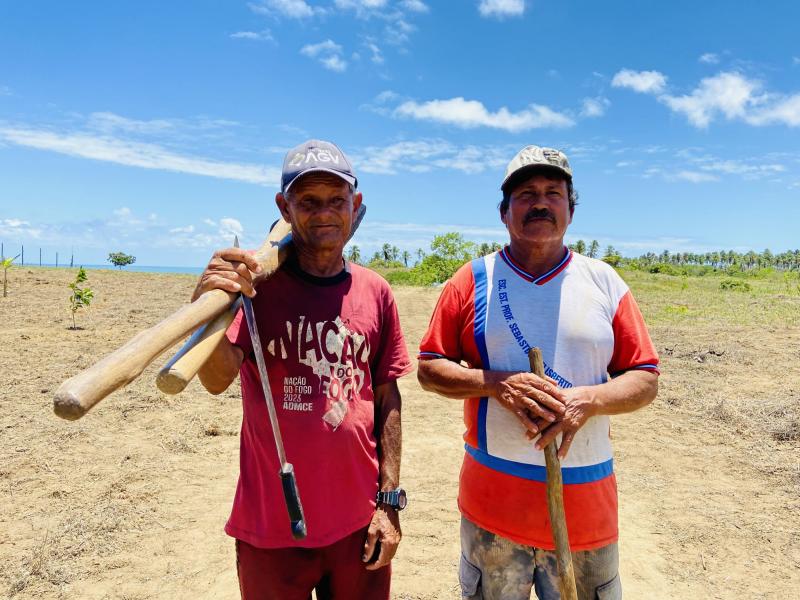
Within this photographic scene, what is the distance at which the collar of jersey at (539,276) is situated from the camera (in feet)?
6.68

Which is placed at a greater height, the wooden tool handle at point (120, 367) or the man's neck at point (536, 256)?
the man's neck at point (536, 256)

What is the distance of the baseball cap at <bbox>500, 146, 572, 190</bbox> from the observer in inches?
78.5

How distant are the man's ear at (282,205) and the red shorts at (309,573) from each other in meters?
1.13

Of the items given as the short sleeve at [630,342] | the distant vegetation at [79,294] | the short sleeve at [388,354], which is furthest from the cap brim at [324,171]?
the distant vegetation at [79,294]

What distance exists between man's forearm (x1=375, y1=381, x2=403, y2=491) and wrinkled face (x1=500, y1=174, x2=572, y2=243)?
0.78 m

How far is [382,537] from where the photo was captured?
1896mm

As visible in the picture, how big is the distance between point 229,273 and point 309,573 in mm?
1077

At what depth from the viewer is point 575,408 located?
1.80 meters

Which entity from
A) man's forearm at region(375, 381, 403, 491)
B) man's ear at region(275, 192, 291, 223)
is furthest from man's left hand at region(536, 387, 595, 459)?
man's ear at region(275, 192, 291, 223)

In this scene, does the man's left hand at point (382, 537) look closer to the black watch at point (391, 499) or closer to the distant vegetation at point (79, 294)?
the black watch at point (391, 499)

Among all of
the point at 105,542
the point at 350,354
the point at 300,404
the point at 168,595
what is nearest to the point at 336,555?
the point at 300,404

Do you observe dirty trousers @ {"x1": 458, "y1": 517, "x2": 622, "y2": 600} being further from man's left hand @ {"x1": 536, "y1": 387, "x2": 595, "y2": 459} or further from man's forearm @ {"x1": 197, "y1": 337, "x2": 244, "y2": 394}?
man's forearm @ {"x1": 197, "y1": 337, "x2": 244, "y2": 394}

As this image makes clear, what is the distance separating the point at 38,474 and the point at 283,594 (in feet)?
13.9

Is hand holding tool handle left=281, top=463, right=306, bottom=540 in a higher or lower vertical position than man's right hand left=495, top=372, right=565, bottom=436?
lower
